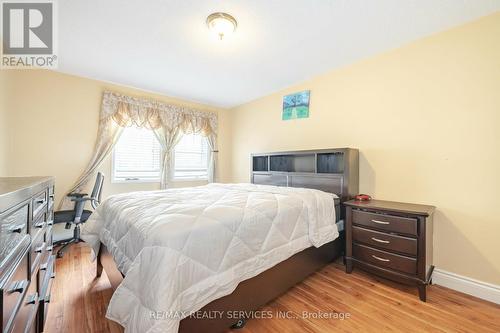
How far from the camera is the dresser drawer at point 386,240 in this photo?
1910 millimetres

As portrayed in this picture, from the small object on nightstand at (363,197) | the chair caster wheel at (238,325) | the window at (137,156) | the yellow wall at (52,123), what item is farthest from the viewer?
the window at (137,156)

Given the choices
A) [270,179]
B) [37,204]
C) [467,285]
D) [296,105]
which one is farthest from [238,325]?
[296,105]

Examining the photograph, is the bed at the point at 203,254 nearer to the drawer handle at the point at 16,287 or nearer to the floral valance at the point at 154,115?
the drawer handle at the point at 16,287

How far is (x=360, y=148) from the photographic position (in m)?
2.75

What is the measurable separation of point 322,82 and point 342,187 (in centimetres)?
161

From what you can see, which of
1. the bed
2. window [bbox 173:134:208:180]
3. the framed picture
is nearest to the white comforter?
the bed

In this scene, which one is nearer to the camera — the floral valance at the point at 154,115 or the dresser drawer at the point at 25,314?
the dresser drawer at the point at 25,314

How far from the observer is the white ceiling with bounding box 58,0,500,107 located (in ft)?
6.05

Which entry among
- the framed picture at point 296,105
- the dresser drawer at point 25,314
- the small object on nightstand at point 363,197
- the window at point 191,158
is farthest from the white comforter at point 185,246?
the window at point 191,158

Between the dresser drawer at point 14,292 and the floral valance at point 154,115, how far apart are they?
2.97 meters

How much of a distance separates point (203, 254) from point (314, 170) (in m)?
2.29

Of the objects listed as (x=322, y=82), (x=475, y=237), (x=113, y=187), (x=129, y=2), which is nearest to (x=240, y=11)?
(x=129, y=2)

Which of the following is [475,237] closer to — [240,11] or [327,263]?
[327,263]

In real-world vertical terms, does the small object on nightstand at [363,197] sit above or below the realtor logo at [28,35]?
below
